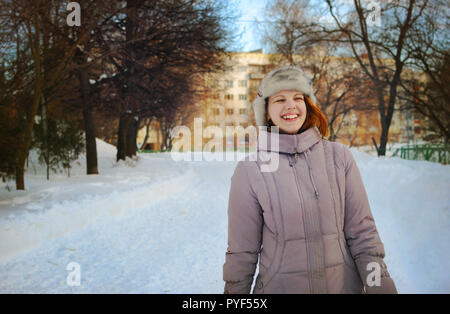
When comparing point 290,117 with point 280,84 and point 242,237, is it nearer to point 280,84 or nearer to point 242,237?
point 280,84

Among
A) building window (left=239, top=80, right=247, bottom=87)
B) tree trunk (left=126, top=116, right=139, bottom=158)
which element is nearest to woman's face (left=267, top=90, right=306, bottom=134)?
tree trunk (left=126, top=116, right=139, bottom=158)

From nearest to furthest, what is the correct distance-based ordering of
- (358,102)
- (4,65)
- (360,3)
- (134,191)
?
(4,65), (134,191), (360,3), (358,102)

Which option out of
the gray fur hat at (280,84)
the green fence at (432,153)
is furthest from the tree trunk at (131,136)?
the gray fur hat at (280,84)

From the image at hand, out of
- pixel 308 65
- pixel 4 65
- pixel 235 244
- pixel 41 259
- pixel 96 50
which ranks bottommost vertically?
pixel 41 259

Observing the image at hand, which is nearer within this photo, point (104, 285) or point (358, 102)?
point (104, 285)

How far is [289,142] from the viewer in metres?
2.09

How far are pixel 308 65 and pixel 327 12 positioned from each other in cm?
974

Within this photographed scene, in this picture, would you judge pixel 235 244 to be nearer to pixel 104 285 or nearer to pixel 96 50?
pixel 104 285

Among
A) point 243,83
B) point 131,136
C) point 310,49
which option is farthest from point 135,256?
point 243,83

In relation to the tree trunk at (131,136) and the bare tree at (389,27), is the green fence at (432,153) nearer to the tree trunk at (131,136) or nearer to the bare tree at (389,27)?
the bare tree at (389,27)

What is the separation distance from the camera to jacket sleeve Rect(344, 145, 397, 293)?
1.96 m

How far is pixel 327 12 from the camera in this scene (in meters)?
18.4

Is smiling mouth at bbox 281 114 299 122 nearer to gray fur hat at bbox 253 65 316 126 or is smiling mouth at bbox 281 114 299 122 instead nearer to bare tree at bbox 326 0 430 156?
gray fur hat at bbox 253 65 316 126

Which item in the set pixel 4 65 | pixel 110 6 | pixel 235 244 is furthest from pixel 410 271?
pixel 110 6
